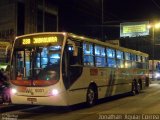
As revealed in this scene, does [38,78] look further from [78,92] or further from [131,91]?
[131,91]

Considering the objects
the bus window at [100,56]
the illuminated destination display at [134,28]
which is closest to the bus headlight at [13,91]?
the bus window at [100,56]

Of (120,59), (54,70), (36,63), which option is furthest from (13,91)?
Result: (120,59)

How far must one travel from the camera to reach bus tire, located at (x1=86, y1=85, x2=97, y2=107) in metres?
17.4

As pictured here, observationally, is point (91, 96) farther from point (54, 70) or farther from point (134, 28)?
point (134, 28)

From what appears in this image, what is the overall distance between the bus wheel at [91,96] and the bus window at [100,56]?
132 cm

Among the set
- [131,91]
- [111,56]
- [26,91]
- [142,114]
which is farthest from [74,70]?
[131,91]

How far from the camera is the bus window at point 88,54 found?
56.4 feet

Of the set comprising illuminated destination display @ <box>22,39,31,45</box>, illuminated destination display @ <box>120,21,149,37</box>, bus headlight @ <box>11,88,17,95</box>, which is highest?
illuminated destination display @ <box>120,21,149,37</box>

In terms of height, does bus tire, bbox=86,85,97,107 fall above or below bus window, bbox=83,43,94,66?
below

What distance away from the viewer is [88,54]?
1752cm

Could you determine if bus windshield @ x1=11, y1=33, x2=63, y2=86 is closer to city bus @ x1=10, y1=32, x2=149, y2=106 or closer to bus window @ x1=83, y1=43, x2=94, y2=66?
city bus @ x1=10, y1=32, x2=149, y2=106

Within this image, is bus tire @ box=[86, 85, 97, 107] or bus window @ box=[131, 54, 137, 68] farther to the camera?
bus window @ box=[131, 54, 137, 68]

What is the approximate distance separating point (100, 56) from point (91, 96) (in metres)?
2.17

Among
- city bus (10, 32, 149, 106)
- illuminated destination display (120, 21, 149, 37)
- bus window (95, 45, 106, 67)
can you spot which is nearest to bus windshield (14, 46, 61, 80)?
city bus (10, 32, 149, 106)
